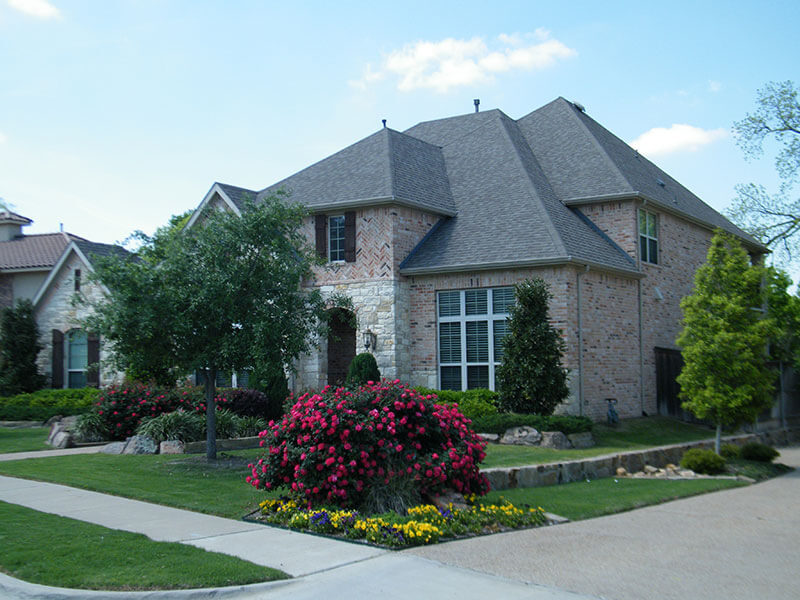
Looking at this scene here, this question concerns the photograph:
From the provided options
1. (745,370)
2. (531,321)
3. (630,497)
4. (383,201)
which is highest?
(383,201)

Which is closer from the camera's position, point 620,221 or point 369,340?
point 369,340

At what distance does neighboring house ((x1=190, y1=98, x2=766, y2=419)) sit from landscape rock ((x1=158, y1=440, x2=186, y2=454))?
585 cm

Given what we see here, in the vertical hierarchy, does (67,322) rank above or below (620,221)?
below

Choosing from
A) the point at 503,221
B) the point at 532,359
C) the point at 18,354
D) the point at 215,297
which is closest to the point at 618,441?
the point at 532,359

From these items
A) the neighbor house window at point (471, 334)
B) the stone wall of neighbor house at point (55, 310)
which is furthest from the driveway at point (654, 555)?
the stone wall of neighbor house at point (55, 310)

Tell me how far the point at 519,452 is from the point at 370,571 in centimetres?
895

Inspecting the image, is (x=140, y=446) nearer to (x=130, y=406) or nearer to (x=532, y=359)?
(x=130, y=406)

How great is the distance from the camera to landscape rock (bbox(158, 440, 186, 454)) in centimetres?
1554

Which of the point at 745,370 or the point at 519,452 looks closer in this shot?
the point at 519,452

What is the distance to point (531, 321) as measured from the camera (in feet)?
59.3

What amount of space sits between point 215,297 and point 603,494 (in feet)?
23.7

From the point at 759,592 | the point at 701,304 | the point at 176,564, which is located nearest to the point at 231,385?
the point at 701,304

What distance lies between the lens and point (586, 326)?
66.0 feet

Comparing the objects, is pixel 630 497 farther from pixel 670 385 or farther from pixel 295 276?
pixel 670 385
